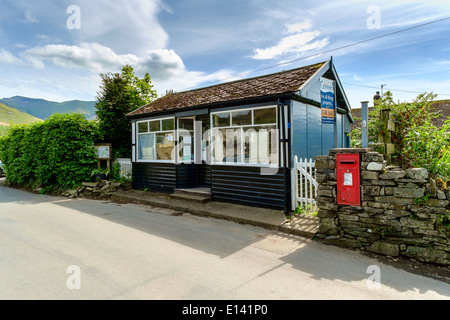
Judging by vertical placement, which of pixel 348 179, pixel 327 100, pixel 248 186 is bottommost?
pixel 248 186

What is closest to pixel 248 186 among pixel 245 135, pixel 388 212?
pixel 245 135

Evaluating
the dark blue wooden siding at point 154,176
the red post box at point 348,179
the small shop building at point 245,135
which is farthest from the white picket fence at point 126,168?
the red post box at point 348,179

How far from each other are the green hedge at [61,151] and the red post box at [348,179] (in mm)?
11191

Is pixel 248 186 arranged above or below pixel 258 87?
below

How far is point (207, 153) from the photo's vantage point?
996 centimetres

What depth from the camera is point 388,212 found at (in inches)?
190

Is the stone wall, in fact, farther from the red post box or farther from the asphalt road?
the asphalt road

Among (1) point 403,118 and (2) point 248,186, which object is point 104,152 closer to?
(2) point 248,186

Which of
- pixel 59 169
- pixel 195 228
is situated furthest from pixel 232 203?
pixel 59 169

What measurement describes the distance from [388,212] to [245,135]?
4539 millimetres

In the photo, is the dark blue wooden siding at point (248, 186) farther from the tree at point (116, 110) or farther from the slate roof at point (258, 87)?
the tree at point (116, 110)

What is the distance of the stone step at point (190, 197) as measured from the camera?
891 cm
